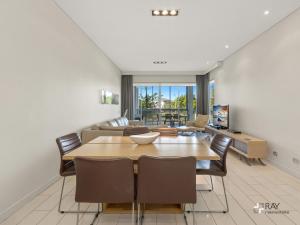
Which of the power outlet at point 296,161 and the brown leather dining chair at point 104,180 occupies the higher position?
the brown leather dining chair at point 104,180

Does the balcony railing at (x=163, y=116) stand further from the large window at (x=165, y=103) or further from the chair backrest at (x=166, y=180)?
the chair backrest at (x=166, y=180)

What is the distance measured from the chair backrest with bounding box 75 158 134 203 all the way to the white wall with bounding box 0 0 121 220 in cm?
108

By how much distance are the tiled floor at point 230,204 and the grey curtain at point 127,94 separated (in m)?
6.04

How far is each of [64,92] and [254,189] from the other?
338 centimetres

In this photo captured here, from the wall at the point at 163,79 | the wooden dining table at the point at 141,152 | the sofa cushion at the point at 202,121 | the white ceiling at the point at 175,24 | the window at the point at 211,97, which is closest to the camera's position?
the wooden dining table at the point at 141,152

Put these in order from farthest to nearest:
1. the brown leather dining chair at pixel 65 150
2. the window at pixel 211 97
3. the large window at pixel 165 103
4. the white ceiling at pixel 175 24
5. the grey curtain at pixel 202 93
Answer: the large window at pixel 165 103 → the grey curtain at pixel 202 93 → the window at pixel 211 97 → the white ceiling at pixel 175 24 → the brown leather dining chair at pixel 65 150

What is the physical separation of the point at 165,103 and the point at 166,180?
8416mm

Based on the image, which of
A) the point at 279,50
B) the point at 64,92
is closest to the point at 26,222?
the point at 64,92

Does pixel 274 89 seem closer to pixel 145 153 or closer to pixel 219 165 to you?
pixel 219 165

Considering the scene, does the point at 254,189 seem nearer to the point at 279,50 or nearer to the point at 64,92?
the point at 279,50

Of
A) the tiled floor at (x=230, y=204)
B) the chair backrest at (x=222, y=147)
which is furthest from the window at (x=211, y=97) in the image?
the chair backrest at (x=222, y=147)

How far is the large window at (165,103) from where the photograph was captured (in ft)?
32.0

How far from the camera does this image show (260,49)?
4348mm

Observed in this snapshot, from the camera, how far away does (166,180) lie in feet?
5.23
